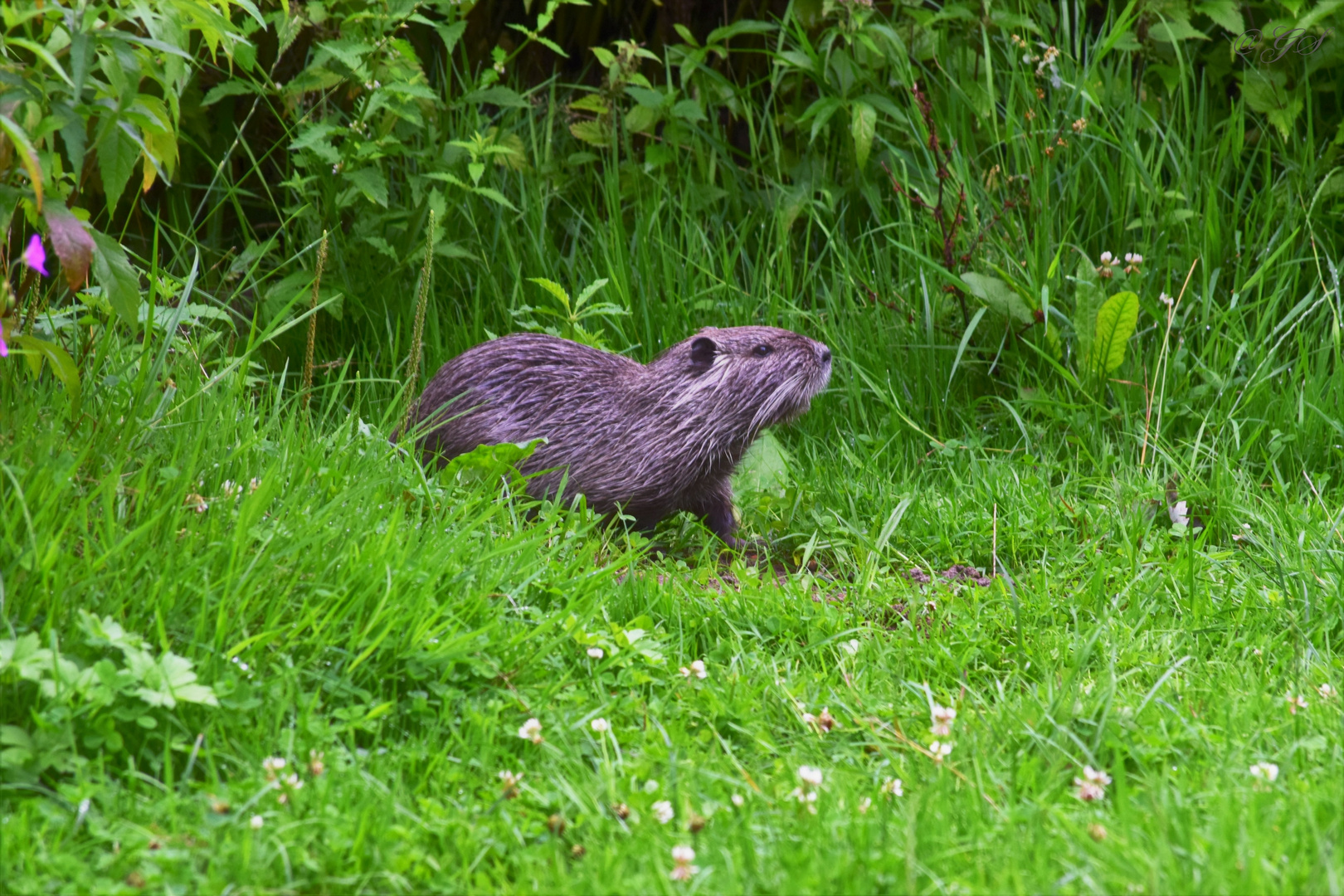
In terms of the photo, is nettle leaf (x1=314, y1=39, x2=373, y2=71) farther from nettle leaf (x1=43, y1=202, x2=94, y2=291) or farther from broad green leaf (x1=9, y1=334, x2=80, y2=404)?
nettle leaf (x1=43, y1=202, x2=94, y2=291)

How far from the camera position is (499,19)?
20.2 ft

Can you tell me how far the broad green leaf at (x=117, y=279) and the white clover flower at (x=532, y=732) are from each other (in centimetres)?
115

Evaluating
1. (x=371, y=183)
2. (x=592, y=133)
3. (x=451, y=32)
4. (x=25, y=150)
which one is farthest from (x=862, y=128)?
(x=25, y=150)

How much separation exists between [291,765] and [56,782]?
15.5 inches

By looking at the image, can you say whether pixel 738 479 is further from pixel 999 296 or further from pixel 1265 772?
pixel 1265 772

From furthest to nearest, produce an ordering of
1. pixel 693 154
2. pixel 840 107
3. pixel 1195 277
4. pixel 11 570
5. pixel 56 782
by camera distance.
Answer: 1. pixel 693 154
2. pixel 840 107
3. pixel 1195 277
4. pixel 11 570
5. pixel 56 782

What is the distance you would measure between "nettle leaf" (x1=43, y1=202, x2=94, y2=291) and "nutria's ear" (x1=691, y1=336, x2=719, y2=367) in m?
2.13

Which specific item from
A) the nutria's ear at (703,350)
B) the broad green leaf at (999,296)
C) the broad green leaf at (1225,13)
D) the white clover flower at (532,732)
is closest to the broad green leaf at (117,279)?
the white clover flower at (532,732)

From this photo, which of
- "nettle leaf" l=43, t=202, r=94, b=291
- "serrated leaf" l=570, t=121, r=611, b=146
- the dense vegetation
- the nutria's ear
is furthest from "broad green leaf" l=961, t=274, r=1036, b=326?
"nettle leaf" l=43, t=202, r=94, b=291

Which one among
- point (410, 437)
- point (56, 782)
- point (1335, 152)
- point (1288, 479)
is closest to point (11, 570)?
point (56, 782)

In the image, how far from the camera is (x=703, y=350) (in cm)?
436

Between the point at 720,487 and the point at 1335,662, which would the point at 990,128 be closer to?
the point at 720,487

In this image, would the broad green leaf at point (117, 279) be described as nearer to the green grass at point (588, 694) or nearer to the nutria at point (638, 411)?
the green grass at point (588, 694)

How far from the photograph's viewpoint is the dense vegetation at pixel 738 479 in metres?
2.37
